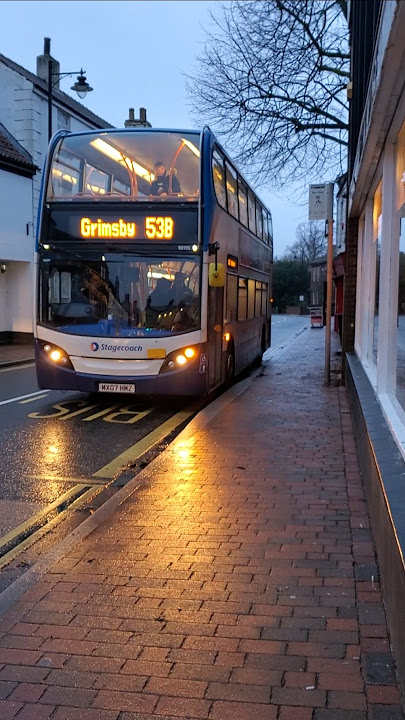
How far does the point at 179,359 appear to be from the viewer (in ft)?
32.2

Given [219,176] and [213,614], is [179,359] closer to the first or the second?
[219,176]

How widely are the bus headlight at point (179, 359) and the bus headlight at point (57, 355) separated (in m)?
1.46

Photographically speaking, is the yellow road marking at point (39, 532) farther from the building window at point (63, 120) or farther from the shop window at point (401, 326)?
the building window at point (63, 120)

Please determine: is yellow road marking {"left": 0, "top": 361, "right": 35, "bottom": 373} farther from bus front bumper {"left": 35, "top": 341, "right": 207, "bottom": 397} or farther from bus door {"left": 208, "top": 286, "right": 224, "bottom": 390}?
bus door {"left": 208, "top": 286, "right": 224, "bottom": 390}

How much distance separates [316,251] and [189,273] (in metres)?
93.6

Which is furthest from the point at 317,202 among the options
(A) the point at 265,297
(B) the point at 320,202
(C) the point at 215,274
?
(A) the point at 265,297

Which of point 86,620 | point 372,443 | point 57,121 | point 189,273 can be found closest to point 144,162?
point 189,273

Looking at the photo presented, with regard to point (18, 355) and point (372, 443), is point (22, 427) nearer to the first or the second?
point (372, 443)

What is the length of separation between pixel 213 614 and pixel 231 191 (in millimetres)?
9416

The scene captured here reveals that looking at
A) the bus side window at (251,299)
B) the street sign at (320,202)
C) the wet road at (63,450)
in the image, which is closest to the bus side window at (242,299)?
the bus side window at (251,299)

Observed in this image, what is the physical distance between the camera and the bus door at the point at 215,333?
1026 centimetres

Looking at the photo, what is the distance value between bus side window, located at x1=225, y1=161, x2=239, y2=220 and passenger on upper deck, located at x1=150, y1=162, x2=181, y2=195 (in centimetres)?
172

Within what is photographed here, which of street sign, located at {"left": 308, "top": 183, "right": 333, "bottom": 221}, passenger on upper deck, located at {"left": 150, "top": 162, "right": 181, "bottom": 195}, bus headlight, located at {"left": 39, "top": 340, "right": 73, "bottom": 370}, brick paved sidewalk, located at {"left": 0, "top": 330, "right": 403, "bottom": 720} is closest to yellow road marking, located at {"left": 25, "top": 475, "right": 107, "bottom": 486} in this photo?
brick paved sidewalk, located at {"left": 0, "top": 330, "right": 403, "bottom": 720}

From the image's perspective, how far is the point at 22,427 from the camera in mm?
9000
